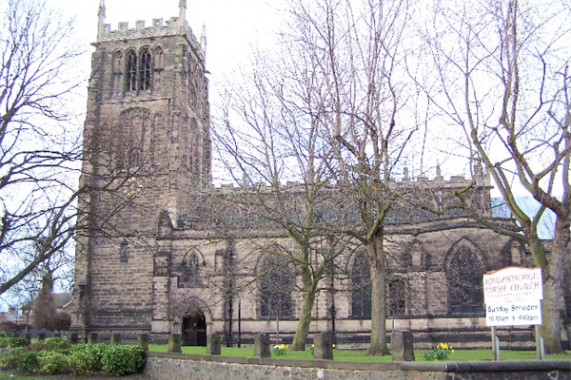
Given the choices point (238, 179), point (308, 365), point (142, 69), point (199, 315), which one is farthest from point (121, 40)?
point (308, 365)

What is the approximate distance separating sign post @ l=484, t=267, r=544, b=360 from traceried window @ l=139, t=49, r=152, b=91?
1421 inches

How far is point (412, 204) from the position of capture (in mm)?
16625

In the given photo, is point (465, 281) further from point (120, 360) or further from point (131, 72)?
point (131, 72)

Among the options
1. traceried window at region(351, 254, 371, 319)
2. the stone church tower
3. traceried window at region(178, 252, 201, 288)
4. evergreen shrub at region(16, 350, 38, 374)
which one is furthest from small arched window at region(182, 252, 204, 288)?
evergreen shrub at region(16, 350, 38, 374)

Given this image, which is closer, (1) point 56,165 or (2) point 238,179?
(1) point 56,165

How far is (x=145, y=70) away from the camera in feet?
148

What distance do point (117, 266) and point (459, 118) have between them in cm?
2915

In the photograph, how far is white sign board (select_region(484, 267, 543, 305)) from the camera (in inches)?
441

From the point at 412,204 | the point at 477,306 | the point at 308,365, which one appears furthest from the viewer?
the point at 477,306

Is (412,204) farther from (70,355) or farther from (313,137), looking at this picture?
(70,355)

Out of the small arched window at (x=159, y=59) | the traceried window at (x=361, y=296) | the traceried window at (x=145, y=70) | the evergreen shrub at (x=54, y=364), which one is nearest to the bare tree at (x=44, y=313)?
the traceried window at (x=145, y=70)

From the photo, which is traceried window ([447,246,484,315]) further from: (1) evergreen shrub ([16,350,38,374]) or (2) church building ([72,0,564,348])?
A: (1) evergreen shrub ([16,350,38,374])

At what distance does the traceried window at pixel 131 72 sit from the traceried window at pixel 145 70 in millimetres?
476

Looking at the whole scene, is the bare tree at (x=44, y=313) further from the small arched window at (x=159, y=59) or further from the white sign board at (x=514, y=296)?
the white sign board at (x=514, y=296)
